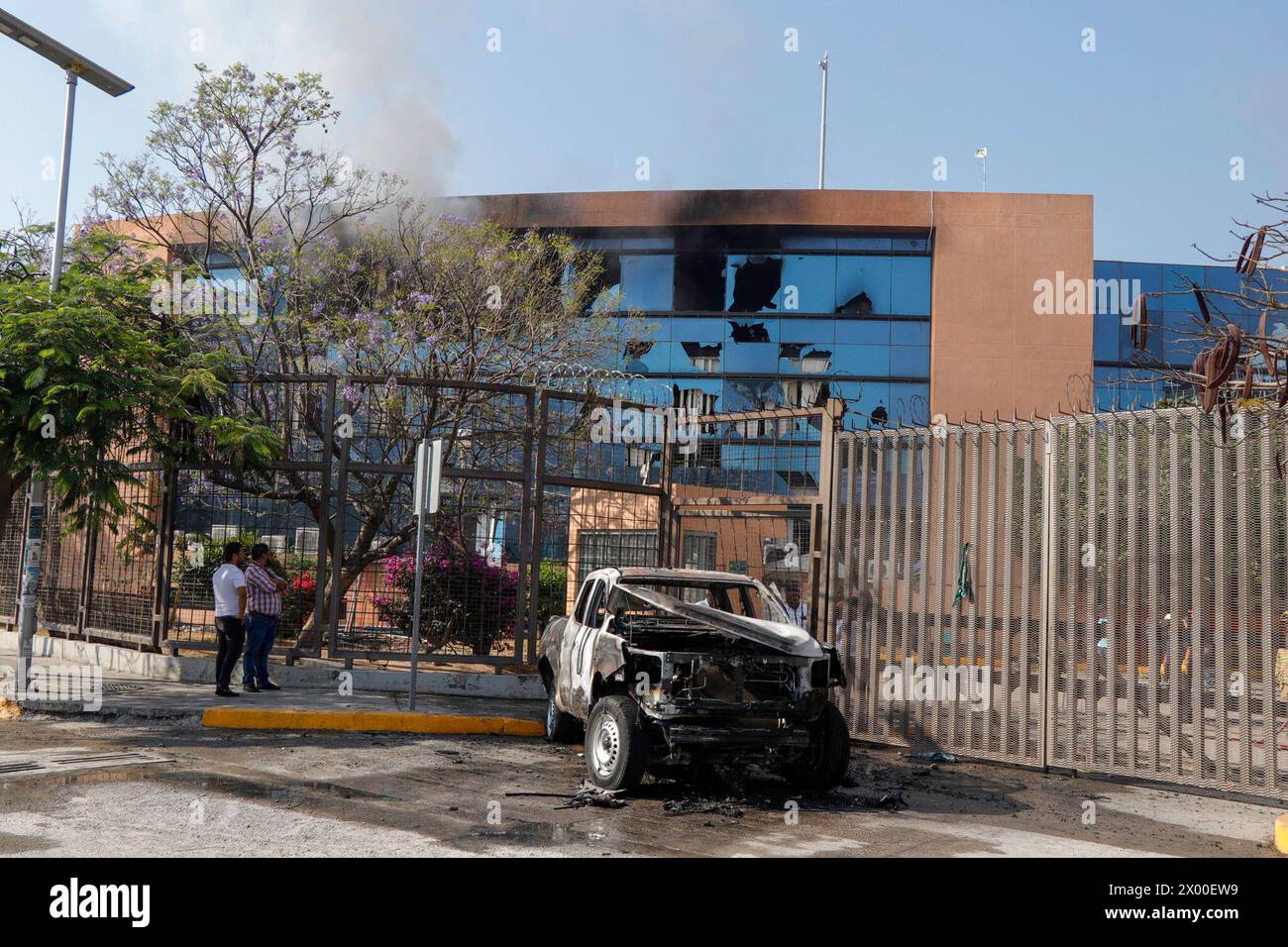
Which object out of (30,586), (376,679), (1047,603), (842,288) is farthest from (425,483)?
(842,288)

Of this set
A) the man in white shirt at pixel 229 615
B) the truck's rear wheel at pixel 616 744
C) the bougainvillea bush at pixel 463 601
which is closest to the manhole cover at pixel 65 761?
the man in white shirt at pixel 229 615

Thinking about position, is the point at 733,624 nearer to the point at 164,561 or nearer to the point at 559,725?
the point at 559,725

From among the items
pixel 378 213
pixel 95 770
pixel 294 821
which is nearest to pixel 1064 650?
pixel 294 821

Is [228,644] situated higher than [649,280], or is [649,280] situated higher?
[649,280]

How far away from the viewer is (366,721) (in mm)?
11211

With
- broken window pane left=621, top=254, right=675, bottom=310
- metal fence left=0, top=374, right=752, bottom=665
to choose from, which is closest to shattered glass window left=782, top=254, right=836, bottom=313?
broken window pane left=621, top=254, right=675, bottom=310

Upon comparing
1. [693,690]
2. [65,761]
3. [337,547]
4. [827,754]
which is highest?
[337,547]

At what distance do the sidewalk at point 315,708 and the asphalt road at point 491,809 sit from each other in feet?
2.50

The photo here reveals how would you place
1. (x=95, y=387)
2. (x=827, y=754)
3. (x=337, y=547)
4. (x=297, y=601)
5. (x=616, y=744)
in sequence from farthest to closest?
(x=297, y=601), (x=337, y=547), (x=95, y=387), (x=827, y=754), (x=616, y=744)

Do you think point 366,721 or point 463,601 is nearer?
point 366,721

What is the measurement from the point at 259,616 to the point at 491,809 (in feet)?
22.5

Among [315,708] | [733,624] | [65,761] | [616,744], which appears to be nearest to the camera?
[616,744]
